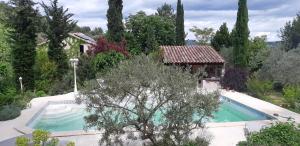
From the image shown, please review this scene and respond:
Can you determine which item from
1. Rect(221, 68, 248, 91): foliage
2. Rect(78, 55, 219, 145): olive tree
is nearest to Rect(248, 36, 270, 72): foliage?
Rect(221, 68, 248, 91): foliage

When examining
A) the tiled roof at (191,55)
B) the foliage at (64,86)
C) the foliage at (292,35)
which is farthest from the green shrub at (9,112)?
the foliage at (292,35)

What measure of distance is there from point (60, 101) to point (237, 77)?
1119cm

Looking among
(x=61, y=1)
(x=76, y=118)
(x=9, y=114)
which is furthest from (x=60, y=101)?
(x=61, y=1)

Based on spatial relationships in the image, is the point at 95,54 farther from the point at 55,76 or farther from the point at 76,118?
the point at 76,118

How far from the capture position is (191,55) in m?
24.6

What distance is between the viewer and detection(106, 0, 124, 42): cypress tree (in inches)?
1070

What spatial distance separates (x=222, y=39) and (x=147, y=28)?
821cm

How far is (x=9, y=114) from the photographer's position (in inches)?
533

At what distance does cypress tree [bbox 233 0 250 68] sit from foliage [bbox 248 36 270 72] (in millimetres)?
1240

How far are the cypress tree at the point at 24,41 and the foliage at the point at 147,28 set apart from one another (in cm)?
1470

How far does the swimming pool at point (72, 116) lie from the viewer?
14.0 m

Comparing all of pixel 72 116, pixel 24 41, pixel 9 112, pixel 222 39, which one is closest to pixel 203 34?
pixel 222 39

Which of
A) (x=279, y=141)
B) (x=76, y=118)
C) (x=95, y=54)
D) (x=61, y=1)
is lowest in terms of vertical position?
(x=76, y=118)

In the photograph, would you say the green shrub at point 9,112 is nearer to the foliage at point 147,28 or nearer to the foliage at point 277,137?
the foliage at point 277,137
